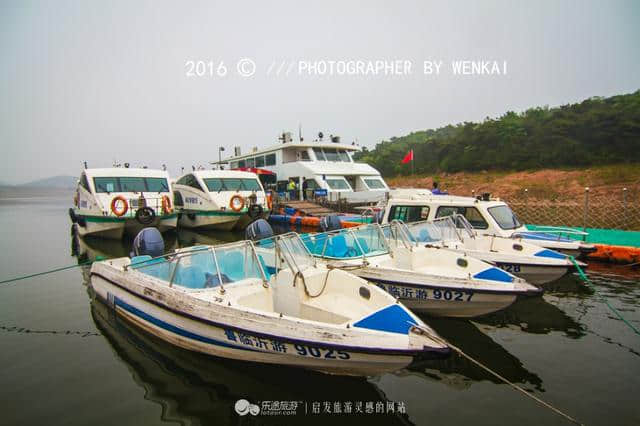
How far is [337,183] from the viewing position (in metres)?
22.8

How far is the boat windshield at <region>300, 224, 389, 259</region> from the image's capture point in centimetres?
740

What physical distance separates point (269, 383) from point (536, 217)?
17.9m

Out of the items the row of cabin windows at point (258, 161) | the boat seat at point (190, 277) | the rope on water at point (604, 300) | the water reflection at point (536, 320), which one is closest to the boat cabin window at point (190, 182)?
the row of cabin windows at point (258, 161)

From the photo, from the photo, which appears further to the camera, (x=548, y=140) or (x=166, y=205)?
(x=548, y=140)

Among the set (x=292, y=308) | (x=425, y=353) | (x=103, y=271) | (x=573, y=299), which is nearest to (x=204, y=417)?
(x=292, y=308)

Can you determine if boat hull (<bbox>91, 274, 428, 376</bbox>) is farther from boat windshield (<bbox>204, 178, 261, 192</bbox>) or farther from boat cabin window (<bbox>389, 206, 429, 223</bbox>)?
boat windshield (<bbox>204, 178, 261, 192</bbox>)

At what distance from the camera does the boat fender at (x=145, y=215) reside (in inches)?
594

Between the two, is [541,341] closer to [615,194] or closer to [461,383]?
[461,383]

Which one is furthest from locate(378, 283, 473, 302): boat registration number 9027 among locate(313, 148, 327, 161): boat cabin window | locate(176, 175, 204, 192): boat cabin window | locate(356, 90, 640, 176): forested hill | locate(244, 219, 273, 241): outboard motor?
locate(356, 90, 640, 176): forested hill

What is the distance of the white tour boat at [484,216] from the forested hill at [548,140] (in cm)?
2165

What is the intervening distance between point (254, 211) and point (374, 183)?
10.2 metres

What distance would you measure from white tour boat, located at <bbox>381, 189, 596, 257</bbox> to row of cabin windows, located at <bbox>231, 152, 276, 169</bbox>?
17676 mm

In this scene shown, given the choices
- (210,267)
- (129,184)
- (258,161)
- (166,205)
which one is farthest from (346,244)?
(258,161)

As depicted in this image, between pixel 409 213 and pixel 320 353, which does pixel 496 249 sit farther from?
pixel 320 353
